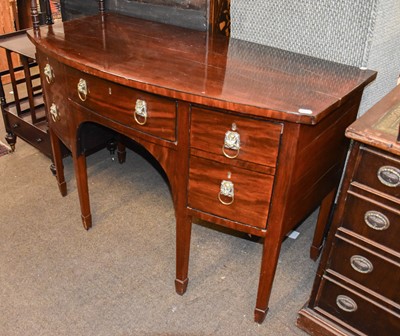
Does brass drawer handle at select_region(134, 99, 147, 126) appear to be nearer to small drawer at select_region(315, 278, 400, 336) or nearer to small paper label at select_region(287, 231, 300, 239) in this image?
small drawer at select_region(315, 278, 400, 336)

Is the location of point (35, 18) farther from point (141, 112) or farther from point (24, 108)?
point (24, 108)

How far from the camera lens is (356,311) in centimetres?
146

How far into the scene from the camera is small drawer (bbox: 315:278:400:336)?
138 centimetres

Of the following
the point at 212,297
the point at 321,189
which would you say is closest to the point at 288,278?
the point at 212,297

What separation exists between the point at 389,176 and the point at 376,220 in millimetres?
150

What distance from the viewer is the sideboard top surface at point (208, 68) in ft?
3.94

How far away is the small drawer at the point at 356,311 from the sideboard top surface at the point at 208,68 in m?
0.63

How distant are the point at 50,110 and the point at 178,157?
782 millimetres

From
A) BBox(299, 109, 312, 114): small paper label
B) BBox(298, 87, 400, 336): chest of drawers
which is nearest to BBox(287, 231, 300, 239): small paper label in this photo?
BBox(298, 87, 400, 336): chest of drawers

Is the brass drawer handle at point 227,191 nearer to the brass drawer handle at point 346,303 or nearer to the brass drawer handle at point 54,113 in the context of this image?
the brass drawer handle at point 346,303

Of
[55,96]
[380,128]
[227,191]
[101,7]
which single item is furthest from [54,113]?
[380,128]

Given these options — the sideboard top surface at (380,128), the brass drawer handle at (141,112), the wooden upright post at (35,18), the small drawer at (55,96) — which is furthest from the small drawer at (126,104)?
the sideboard top surface at (380,128)

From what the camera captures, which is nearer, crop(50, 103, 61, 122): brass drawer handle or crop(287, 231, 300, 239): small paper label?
crop(50, 103, 61, 122): brass drawer handle

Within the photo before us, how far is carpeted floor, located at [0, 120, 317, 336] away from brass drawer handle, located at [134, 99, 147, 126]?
687 millimetres
